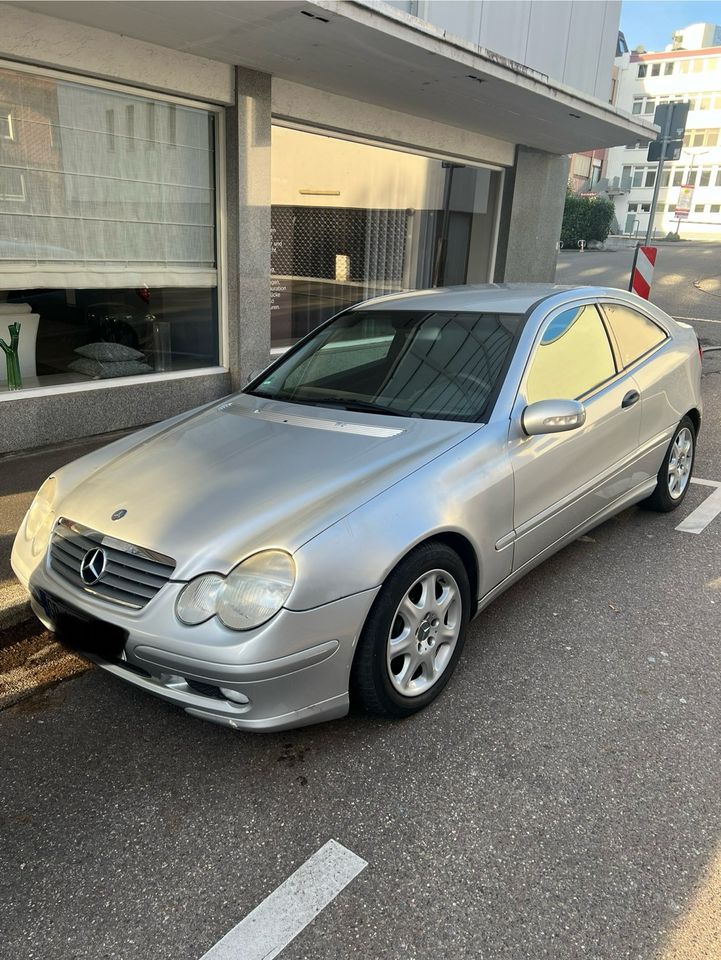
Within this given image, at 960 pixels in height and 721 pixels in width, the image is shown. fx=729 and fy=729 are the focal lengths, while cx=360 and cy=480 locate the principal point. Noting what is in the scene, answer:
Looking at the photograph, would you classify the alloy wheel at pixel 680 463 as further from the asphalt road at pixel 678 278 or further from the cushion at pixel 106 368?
the asphalt road at pixel 678 278

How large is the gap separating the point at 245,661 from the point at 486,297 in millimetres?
2523

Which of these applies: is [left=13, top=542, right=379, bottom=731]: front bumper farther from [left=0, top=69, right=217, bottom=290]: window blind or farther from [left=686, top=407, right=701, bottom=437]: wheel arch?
[left=0, top=69, right=217, bottom=290]: window blind

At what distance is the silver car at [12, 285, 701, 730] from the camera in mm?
2389

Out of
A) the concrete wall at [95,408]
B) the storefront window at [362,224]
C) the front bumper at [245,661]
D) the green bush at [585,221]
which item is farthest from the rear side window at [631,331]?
the green bush at [585,221]

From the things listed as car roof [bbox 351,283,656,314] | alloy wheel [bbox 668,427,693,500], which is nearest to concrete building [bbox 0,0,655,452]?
car roof [bbox 351,283,656,314]

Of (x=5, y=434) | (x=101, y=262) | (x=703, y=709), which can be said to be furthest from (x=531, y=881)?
(x=101, y=262)

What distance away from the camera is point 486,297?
396 centimetres

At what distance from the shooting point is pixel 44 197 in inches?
221

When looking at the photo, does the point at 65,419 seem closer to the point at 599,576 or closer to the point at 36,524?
the point at 36,524

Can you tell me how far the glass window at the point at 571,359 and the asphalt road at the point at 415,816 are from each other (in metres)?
1.21

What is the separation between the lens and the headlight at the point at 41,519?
290 centimetres

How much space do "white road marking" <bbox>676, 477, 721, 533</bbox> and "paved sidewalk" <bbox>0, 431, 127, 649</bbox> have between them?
391 cm

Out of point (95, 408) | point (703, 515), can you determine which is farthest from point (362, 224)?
point (703, 515)

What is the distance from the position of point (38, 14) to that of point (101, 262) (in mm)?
1757
